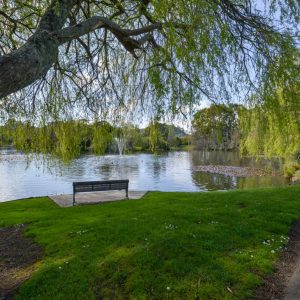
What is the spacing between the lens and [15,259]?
564 cm

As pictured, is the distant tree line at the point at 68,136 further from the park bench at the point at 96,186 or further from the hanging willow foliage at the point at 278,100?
the park bench at the point at 96,186

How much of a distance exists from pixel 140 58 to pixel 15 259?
4.12 metres

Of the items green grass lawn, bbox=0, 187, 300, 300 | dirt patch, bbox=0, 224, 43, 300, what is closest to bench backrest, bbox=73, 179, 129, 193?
green grass lawn, bbox=0, 187, 300, 300

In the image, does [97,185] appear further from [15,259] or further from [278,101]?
[278,101]

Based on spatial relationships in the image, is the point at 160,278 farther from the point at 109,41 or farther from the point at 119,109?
the point at 109,41

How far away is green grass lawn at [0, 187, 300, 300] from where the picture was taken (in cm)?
403

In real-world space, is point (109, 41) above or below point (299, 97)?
above

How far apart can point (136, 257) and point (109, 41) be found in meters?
3.77

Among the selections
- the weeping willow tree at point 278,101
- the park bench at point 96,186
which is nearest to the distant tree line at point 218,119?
the weeping willow tree at point 278,101

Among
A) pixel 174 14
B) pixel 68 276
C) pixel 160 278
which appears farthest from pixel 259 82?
pixel 68 276

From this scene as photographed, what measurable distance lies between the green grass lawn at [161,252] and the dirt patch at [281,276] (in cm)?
12

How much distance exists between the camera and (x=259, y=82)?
3986mm

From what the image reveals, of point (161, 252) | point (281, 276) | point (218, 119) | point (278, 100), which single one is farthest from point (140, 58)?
point (281, 276)

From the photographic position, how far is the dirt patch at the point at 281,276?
3.94 m
